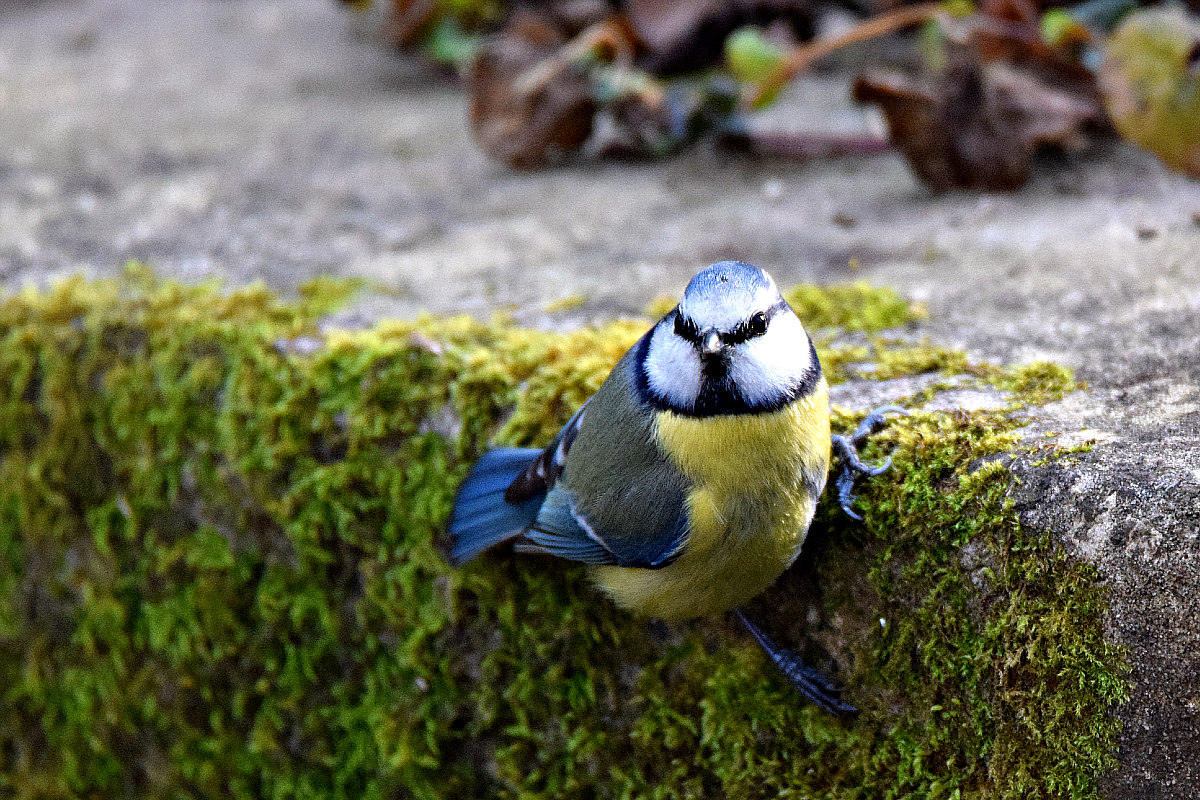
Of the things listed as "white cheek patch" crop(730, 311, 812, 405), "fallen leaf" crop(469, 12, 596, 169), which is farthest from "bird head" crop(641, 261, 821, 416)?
"fallen leaf" crop(469, 12, 596, 169)

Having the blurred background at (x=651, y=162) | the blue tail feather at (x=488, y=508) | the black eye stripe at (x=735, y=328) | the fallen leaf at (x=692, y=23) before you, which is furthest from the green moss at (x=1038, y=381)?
the fallen leaf at (x=692, y=23)

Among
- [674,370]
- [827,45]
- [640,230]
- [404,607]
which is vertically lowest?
[404,607]

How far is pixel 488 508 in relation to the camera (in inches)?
73.1

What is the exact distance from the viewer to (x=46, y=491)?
2453mm

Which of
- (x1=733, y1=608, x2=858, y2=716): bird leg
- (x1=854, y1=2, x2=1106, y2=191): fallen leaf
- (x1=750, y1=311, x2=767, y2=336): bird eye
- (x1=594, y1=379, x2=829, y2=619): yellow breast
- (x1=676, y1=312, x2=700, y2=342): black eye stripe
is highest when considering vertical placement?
(x1=676, y1=312, x2=700, y2=342): black eye stripe

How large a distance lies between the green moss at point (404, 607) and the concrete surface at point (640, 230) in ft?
0.32

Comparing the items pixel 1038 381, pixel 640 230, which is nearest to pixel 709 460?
pixel 1038 381

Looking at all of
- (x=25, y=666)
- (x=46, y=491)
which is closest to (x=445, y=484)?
(x=46, y=491)

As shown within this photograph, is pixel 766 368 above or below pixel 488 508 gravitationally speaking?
above

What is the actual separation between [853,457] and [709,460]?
0.25 metres

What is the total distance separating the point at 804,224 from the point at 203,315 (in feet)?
4.66

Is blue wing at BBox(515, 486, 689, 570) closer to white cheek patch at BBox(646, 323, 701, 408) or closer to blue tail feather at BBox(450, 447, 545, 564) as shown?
blue tail feather at BBox(450, 447, 545, 564)

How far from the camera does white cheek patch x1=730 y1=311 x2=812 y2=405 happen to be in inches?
62.4

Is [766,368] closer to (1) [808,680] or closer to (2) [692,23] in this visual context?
(1) [808,680]
